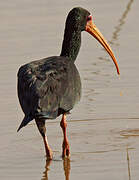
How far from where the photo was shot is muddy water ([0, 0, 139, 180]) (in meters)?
10.2

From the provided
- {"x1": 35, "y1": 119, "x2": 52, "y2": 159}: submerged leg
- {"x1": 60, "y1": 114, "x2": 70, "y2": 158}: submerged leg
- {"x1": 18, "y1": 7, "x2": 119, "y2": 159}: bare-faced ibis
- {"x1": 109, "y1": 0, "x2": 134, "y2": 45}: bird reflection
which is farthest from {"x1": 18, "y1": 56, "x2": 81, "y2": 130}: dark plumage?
{"x1": 109, "y1": 0, "x2": 134, "y2": 45}: bird reflection

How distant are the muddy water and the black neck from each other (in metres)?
0.91

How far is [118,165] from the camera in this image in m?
10.0

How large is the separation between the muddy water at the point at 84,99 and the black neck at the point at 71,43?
91cm

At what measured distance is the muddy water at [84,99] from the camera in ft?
33.3

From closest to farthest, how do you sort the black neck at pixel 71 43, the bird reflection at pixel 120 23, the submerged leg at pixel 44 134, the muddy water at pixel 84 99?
the muddy water at pixel 84 99 → the submerged leg at pixel 44 134 → the black neck at pixel 71 43 → the bird reflection at pixel 120 23

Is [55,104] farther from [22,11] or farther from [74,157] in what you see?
[22,11]

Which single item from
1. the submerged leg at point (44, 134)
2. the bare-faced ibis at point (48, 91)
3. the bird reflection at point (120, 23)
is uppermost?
the bare-faced ibis at point (48, 91)

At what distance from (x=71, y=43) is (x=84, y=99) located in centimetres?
125

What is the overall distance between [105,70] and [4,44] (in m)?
1.92

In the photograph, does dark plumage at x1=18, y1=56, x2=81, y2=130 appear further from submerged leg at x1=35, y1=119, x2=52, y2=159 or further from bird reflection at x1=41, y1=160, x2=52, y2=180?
bird reflection at x1=41, y1=160, x2=52, y2=180

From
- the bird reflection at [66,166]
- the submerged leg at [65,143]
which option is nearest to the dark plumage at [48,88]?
the submerged leg at [65,143]

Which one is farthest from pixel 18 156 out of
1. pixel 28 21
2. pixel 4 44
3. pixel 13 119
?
pixel 28 21

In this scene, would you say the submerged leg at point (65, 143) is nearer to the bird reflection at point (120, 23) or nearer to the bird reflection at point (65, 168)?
the bird reflection at point (65, 168)
